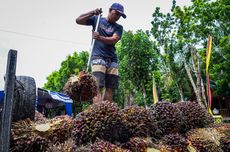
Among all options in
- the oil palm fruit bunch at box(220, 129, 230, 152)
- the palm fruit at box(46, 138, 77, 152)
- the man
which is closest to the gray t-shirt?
the man

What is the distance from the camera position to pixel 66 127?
65.9 inches

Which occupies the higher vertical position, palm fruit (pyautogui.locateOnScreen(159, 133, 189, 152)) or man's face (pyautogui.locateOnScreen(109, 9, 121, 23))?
man's face (pyautogui.locateOnScreen(109, 9, 121, 23))

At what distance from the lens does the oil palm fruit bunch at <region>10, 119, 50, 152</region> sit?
1.48 metres

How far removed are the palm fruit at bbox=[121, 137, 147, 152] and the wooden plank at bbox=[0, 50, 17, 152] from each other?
733 millimetres

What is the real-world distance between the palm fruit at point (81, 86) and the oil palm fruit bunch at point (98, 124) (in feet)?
2.31

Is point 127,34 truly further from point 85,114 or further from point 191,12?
point 85,114

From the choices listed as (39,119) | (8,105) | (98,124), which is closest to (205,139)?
(98,124)

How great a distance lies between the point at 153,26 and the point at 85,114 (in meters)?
24.4

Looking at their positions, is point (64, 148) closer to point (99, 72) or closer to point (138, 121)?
point (138, 121)

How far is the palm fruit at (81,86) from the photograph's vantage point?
2.32 m

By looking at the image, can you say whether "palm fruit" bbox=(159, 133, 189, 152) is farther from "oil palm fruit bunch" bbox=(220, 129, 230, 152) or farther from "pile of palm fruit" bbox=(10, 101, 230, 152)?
"oil palm fruit bunch" bbox=(220, 129, 230, 152)

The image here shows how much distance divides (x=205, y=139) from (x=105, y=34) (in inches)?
77.2

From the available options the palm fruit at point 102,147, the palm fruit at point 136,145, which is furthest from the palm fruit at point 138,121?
the palm fruit at point 102,147

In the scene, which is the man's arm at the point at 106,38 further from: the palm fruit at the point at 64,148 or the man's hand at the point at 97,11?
the palm fruit at the point at 64,148
